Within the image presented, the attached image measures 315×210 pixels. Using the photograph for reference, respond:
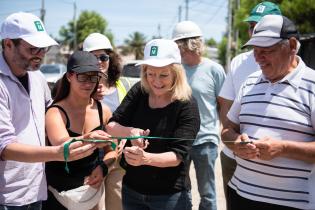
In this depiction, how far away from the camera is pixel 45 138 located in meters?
2.96

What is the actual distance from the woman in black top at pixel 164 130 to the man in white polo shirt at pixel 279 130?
1.27 ft

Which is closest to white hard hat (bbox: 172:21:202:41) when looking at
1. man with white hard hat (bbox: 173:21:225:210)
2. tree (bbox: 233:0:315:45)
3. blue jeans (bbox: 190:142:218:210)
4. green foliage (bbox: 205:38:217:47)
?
man with white hard hat (bbox: 173:21:225:210)

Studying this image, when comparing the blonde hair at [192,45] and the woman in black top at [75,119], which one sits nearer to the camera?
the woman in black top at [75,119]

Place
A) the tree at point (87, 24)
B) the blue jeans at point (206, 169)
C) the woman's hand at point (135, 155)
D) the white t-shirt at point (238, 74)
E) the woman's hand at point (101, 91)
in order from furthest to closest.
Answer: the tree at point (87, 24)
the blue jeans at point (206, 169)
the woman's hand at point (101, 91)
the white t-shirt at point (238, 74)
the woman's hand at point (135, 155)

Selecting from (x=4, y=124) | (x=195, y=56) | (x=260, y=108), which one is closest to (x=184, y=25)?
(x=195, y=56)

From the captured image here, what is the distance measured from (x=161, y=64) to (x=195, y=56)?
189 cm

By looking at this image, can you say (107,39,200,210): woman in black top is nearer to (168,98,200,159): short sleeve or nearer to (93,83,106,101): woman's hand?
(168,98,200,159): short sleeve

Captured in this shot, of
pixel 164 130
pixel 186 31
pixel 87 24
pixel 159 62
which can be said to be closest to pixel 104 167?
pixel 164 130

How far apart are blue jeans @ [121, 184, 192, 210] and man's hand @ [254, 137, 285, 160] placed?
74cm

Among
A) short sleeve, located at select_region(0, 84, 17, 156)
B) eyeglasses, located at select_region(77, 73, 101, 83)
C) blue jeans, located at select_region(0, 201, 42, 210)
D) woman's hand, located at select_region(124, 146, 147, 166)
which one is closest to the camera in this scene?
short sleeve, located at select_region(0, 84, 17, 156)

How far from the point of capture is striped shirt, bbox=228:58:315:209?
256cm

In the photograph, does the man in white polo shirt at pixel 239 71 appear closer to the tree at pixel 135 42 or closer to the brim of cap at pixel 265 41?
the brim of cap at pixel 265 41

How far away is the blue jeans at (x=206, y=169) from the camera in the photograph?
4.63m

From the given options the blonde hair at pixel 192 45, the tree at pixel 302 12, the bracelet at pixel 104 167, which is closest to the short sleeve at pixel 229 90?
the blonde hair at pixel 192 45
